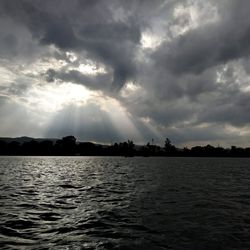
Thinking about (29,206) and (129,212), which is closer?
(129,212)

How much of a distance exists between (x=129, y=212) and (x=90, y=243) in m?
7.83

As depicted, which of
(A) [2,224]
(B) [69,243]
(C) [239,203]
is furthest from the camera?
(C) [239,203]

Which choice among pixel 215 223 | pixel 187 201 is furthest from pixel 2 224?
pixel 187 201

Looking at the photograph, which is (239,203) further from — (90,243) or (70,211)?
(90,243)

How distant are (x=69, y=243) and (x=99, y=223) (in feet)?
14.1

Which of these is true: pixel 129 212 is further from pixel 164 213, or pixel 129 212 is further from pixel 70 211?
pixel 70 211

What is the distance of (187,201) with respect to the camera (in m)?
25.8

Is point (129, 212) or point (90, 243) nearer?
point (90, 243)

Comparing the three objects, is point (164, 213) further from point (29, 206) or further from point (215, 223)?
point (29, 206)

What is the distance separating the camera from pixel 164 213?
20359 millimetres

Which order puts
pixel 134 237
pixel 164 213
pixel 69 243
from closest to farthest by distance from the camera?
pixel 69 243, pixel 134 237, pixel 164 213

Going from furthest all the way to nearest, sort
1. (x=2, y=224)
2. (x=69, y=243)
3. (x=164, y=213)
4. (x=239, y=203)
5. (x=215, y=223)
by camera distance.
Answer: (x=239, y=203), (x=164, y=213), (x=215, y=223), (x=2, y=224), (x=69, y=243)

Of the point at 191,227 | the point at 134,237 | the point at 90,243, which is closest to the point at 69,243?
the point at 90,243

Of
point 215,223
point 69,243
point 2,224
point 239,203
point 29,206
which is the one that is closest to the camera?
point 69,243
